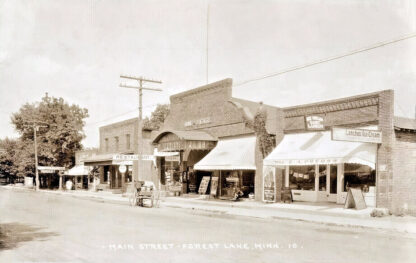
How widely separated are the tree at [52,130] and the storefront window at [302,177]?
33576 mm

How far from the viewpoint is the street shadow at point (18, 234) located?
31.0 feet

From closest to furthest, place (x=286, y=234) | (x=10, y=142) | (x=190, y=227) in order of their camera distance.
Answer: (x=286, y=234) < (x=190, y=227) < (x=10, y=142)

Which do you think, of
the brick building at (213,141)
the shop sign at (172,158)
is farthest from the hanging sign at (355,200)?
the shop sign at (172,158)

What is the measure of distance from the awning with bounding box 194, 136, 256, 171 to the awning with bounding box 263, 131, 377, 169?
182 centimetres

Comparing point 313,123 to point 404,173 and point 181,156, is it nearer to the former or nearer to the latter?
point 404,173

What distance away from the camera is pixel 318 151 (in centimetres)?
1783

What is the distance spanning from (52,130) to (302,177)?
36.4m

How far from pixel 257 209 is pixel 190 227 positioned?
22.5ft

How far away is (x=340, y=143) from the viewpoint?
17.6 m

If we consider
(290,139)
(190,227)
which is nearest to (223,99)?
(290,139)

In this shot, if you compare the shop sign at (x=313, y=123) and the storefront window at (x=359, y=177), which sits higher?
the shop sign at (x=313, y=123)

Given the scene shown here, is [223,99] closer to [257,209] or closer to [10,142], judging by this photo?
[257,209]

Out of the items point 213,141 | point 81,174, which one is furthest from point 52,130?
point 213,141

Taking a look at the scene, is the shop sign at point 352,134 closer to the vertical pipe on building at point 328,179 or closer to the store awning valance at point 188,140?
the vertical pipe on building at point 328,179
